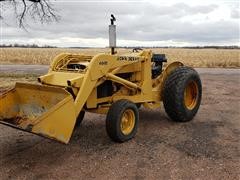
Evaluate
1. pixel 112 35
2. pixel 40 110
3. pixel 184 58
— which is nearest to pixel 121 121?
pixel 40 110

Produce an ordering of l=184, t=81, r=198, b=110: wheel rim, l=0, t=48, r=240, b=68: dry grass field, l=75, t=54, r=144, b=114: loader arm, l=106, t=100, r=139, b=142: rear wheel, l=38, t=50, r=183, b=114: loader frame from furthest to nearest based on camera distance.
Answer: l=0, t=48, r=240, b=68: dry grass field, l=184, t=81, r=198, b=110: wheel rim, l=106, t=100, r=139, b=142: rear wheel, l=38, t=50, r=183, b=114: loader frame, l=75, t=54, r=144, b=114: loader arm

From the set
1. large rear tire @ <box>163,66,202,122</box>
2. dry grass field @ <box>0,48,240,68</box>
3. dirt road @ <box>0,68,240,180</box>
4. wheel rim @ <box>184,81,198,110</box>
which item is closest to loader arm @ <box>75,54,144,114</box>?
dirt road @ <box>0,68,240,180</box>

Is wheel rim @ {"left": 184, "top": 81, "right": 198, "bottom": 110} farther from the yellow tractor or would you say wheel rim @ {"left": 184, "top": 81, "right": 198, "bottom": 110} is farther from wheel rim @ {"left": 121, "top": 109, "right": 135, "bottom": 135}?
wheel rim @ {"left": 121, "top": 109, "right": 135, "bottom": 135}

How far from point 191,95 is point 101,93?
97.5 inches

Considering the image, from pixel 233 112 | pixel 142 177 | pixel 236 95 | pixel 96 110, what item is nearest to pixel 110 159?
pixel 142 177

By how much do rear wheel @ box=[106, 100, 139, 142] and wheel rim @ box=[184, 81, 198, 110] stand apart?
1938 mm

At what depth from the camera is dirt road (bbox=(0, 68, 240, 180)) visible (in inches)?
210

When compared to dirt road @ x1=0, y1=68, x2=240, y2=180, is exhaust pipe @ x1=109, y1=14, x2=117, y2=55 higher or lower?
higher

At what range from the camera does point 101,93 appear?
23.2 ft

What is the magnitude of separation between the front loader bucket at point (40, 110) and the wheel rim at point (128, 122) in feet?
4.13

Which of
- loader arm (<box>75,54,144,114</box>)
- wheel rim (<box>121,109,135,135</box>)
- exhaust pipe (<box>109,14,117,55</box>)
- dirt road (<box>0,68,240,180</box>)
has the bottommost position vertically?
dirt road (<box>0,68,240,180</box>)

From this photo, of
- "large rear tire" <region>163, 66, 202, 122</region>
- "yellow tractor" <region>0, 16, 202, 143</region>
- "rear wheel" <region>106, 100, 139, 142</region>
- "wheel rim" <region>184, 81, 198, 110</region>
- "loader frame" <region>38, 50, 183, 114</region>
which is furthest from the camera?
"wheel rim" <region>184, 81, 198, 110</region>

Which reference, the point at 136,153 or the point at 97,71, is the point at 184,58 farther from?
the point at 136,153

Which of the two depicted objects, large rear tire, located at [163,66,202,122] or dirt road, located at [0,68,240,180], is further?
large rear tire, located at [163,66,202,122]
